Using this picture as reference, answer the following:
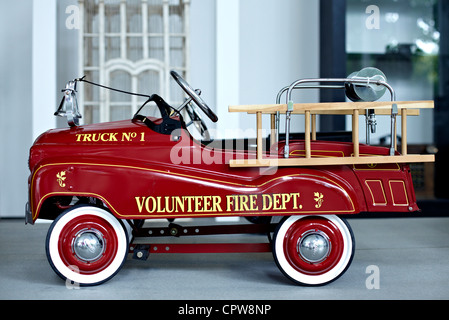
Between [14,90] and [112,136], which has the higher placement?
[14,90]

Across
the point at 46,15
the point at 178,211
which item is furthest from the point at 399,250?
the point at 46,15

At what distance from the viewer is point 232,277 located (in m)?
2.88

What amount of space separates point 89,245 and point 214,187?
724 millimetres

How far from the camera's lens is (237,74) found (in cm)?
496

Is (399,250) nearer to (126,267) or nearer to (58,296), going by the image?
(126,267)

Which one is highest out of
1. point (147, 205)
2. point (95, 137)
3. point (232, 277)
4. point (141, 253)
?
point (95, 137)

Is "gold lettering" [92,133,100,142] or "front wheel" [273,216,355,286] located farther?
"gold lettering" [92,133,100,142]

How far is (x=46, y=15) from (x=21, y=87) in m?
0.86

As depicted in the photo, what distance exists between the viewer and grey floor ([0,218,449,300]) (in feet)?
8.30
